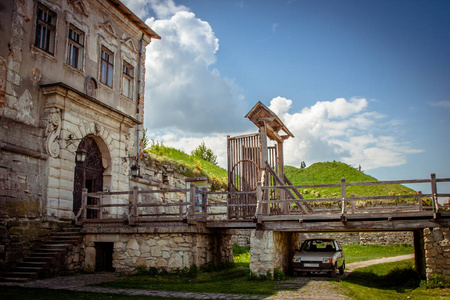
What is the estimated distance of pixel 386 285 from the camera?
11.2m

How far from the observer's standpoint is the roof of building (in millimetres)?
17452

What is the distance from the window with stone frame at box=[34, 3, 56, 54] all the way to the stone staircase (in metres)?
6.27

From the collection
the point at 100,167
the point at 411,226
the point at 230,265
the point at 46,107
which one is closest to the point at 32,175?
the point at 46,107

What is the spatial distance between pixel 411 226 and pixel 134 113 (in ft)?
42.8

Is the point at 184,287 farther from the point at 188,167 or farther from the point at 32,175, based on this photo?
the point at 188,167

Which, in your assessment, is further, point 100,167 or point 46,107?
point 100,167

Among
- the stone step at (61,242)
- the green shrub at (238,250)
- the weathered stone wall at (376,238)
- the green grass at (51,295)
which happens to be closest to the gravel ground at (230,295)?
the green grass at (51,295)

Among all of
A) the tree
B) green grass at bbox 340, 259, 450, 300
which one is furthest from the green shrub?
the tree

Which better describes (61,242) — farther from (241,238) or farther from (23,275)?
(241,238)

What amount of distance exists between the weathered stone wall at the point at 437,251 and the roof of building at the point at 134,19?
1493 centimetres

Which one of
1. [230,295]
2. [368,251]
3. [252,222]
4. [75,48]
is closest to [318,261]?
[252,222]

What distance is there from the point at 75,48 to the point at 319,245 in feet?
38.7

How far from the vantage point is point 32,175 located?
40.1 ft

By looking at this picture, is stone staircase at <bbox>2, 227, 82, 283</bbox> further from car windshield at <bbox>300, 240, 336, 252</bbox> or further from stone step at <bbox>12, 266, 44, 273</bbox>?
car windshield at <bbox>300, 240, 336, 252</bbox>
